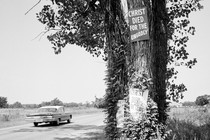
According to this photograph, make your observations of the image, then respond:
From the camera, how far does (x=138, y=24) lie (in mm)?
3924

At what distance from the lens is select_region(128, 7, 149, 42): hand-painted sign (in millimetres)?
3832

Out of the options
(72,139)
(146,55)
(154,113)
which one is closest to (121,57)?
(146,55)

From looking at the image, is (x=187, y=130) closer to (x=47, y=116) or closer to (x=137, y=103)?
(x=137, y=103)

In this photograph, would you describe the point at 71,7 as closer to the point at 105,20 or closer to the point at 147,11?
the point at 105,20

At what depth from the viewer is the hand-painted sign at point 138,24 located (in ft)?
12.6

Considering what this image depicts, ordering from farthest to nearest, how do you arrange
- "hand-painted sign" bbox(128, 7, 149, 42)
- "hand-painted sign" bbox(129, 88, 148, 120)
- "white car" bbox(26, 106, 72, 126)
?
"white car" bbox(26, 106, 72, 126), "hand-painted sign" bbox(128, 7, 149, 42), "hand-painted sign" bbox(129, 88, 148, 120)

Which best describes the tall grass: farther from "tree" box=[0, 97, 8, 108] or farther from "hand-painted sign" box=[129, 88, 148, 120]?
"tree" box=[0, 97, 8, 108]

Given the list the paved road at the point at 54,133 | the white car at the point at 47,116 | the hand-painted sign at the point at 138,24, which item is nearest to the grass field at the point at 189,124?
the hand-painted sign at the point at 138,24

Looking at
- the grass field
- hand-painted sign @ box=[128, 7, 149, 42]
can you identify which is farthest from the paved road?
hand-painted sign @ box=[128, 7, 149, 42]

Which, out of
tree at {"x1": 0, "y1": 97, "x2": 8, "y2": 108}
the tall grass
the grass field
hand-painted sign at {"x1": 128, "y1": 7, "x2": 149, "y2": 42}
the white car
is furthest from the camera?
tree at {"x1": 0, "y1": 97, "x2": 8, "y2": 108}

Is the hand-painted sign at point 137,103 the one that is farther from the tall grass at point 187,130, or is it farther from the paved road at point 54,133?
the paved road at point 54,133

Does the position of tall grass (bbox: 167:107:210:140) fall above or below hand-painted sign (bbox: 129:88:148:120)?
below

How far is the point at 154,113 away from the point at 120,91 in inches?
45.9

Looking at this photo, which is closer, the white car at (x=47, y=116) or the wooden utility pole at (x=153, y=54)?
the wooden utility pole at (x=153, y=54)
